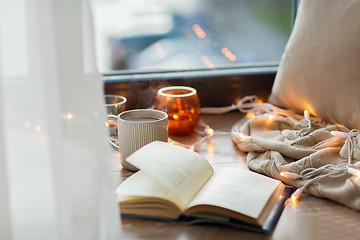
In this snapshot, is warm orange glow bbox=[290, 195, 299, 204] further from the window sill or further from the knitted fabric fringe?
the window sill

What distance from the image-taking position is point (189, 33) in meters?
1.61

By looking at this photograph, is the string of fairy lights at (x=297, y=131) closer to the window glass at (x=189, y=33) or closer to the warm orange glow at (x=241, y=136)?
the warm orange glow at (x=241, y=136)

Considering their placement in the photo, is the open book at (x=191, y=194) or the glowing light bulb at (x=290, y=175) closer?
the open book at (x=191, y=194)

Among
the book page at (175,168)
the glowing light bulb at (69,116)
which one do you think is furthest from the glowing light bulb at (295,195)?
the glowing light bulb at (69,116)

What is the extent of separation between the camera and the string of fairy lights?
0.86 metres

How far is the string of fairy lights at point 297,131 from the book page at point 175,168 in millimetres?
174

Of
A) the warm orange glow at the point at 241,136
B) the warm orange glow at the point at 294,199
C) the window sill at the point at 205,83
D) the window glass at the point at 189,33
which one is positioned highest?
the window glass at the point at 189,33

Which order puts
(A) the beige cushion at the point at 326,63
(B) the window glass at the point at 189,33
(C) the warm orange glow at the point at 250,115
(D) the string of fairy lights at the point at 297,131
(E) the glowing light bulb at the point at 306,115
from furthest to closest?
(B) the window glass at the point at 189,33 < (C) the warm orange glow at the point at 250,115 < (E) the glowing light bulb at the point at 306,115 < (A) the beige cushion at the point at 326,63 < (D) the string of fairy lights at the point at 297,131

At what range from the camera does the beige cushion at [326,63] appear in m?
1.00

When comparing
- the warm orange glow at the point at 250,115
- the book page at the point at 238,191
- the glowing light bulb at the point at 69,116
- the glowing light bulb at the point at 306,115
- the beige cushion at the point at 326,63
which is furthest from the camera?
the warm orange glow at the point at 250,115

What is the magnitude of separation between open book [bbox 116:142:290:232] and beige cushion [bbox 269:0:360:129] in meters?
0.29

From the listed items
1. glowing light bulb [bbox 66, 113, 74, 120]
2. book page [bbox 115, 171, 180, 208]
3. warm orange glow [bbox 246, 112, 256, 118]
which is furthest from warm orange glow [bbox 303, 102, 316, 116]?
glowing light bulb [bbox 66, 113, 74, 120]

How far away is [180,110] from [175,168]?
1.17 feet

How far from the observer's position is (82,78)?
2.12 feet
